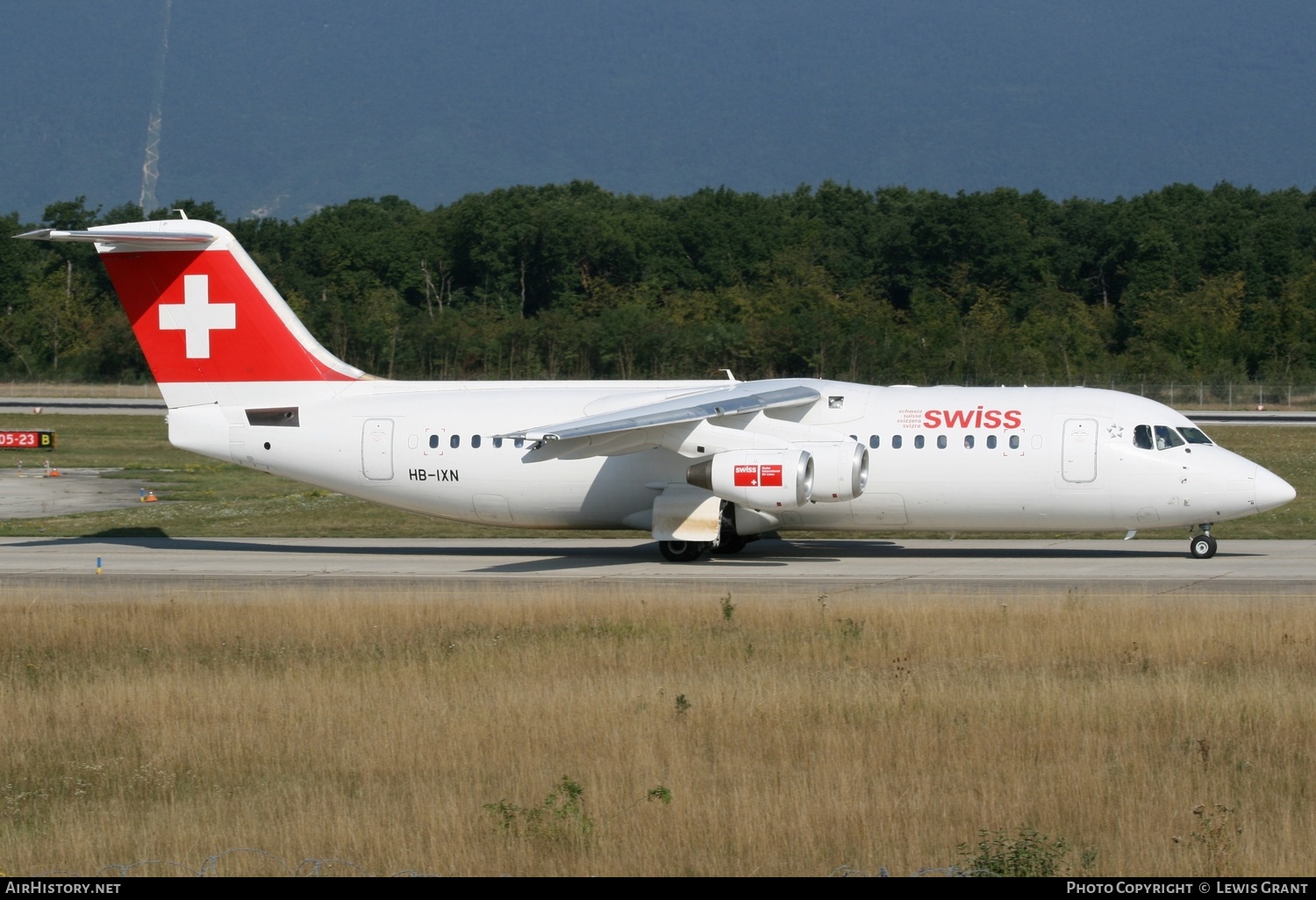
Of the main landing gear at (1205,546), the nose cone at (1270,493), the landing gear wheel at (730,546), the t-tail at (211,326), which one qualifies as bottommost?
the landing gear wheel at (730,546)

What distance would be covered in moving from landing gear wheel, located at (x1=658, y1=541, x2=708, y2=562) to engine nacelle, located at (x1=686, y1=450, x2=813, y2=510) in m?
1.54

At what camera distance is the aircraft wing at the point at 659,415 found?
21484 mm

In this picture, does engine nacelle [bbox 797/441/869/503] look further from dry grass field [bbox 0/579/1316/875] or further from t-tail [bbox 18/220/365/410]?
t-tail [bbox 18/220/365/410]

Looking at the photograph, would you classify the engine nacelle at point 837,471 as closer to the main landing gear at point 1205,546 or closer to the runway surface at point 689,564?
the runway surface at point 689,564

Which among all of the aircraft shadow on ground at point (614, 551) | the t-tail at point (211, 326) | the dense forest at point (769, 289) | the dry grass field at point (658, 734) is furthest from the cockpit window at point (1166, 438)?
the dense forest at point (769, 289)

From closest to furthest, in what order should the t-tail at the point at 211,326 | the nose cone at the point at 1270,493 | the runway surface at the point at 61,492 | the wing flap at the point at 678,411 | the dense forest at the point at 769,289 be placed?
1. the wing flap at the point at 678,411
2. the nose cone at the point at 1270,493
3. the t-tail at the point at 211,326
4. the runway surface at the point at 61,492
5. the dense forest at the point at 769,289

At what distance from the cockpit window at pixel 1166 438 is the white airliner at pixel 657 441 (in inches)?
1.1

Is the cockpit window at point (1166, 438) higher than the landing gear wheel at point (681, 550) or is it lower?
higher

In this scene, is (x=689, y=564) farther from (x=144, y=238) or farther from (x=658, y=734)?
(x=658, y=734)

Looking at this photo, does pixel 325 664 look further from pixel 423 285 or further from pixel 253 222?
pixel 253 222

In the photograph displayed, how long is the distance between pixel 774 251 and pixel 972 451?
210 feet

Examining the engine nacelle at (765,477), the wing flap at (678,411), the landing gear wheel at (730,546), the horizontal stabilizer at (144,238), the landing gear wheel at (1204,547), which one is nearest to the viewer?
the wing flap at (678,411)

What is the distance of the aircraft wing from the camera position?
70.5 feet

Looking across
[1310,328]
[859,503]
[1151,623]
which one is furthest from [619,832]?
[1310,328]
